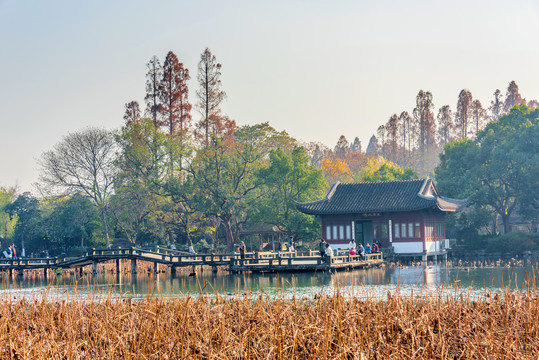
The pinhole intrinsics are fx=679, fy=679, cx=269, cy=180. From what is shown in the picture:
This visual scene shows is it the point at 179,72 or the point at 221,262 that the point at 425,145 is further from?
the point at 221,262

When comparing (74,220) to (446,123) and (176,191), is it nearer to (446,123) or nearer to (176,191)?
(176,191)

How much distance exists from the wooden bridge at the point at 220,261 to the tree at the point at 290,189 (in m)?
5.86

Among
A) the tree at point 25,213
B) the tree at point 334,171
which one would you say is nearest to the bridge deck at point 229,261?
the tree at point 25,213

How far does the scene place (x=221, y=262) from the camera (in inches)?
1268

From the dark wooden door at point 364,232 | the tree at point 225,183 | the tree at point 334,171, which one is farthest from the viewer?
the tree at point 334,171

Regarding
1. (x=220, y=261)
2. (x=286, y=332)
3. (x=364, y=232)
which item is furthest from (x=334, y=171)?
(x=286, y=332)

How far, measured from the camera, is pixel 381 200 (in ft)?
128

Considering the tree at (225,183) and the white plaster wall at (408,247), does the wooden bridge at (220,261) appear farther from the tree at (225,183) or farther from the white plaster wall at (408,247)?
the tree at (225,183)

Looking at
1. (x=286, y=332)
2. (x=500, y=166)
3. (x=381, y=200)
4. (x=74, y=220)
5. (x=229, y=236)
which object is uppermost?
(x=500, y=166)

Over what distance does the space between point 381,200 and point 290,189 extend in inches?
262

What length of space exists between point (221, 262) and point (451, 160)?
20453 mm

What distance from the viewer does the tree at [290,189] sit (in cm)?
4131

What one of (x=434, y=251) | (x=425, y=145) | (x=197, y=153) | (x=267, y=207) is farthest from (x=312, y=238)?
(x=425, y=145)

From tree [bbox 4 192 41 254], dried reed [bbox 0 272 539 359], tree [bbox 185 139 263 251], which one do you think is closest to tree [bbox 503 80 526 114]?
tree [bbox 185 139 263 251]
